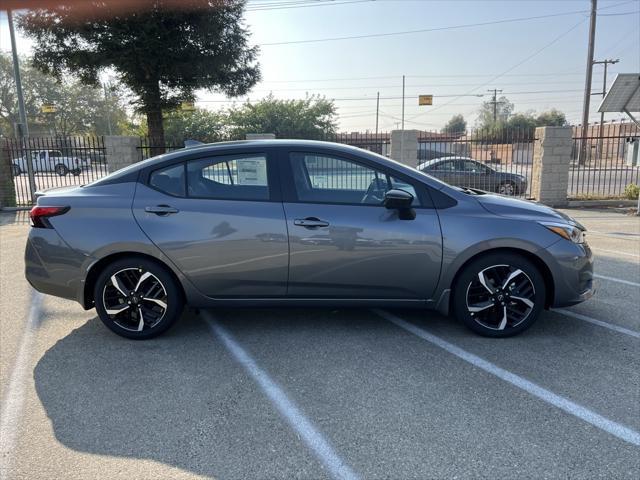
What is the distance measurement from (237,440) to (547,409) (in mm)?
1873

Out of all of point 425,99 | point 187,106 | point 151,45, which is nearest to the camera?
point 151,45

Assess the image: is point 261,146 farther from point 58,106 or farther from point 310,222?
point 58,106

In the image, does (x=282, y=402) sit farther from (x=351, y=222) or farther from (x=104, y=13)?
(x=104, y=13)

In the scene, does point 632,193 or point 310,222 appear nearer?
point 310,222

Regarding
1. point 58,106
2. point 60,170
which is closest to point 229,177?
point 60,170

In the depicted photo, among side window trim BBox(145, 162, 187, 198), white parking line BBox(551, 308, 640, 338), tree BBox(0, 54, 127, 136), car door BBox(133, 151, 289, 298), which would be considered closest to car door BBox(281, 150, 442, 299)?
car door BBox(133, 151, 289, 298)

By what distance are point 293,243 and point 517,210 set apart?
1.87 metres

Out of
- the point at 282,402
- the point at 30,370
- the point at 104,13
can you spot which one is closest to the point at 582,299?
the point at 282,402

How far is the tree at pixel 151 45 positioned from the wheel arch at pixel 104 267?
8554mm

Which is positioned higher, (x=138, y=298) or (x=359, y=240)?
(x=359, y=240)

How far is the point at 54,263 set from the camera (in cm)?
393

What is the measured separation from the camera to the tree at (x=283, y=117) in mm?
45188

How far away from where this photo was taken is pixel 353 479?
2338mm

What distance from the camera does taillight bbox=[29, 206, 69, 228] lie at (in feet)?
12.8
